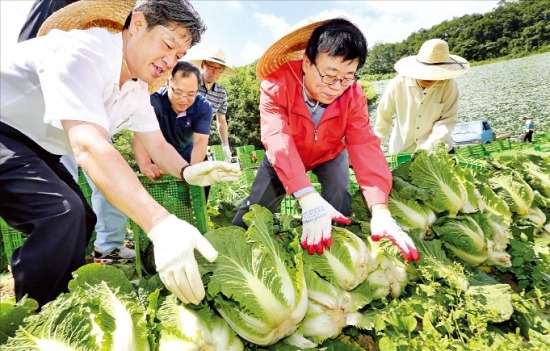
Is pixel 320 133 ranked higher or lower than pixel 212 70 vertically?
lower

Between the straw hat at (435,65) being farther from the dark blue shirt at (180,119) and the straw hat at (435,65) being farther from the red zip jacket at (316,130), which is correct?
the dark blue shirt at (180,119)

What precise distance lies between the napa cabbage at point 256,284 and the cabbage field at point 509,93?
63.3ft

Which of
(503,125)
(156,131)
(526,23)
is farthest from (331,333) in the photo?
(526,23)

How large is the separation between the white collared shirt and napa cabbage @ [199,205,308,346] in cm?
84

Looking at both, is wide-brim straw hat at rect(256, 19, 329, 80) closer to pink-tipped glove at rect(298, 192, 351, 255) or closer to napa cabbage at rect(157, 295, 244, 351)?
pink-tipped glove at rect(298, 192, 351, 255)

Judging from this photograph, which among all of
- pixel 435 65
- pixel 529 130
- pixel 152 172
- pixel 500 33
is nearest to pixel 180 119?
pixel 152 172

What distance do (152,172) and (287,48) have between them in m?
1.43

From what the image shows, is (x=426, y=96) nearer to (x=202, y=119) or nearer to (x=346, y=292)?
(x=202, y=119)

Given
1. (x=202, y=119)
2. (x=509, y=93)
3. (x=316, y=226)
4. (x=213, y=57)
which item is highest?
(x=213, y=57)

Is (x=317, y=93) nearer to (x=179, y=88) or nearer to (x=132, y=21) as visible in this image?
(x=132, y=21)

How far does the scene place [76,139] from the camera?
4.84 ft

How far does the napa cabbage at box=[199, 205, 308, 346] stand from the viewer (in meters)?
1.63

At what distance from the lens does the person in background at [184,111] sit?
353cm

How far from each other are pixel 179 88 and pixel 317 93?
68.1 inches
